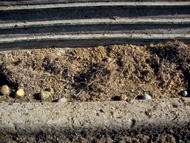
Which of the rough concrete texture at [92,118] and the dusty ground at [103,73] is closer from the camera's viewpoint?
the rough concrete texture at [92,118]

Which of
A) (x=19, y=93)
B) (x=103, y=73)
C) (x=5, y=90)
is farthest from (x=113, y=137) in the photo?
(x=5, y=90)

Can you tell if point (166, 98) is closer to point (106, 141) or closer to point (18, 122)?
point (106, 141)

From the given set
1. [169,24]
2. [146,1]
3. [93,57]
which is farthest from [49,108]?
[169,24]

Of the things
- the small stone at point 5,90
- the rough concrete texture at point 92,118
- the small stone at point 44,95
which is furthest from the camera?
the small stone at point 5,90

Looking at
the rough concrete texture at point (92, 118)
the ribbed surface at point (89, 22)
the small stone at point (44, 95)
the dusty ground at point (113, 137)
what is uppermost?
the ribbed surface at point (89, 22)

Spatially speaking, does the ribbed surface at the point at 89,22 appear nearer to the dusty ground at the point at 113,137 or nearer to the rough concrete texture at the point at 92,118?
the rough concrete texture at the point at 92,118

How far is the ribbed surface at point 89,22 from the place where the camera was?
257 cm

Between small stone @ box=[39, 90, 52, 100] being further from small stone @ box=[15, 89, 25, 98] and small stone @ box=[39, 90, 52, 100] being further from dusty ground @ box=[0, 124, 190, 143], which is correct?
dusty ground @ box=[0, 124, 190, 143]

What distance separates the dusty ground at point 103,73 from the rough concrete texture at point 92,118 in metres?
0.30

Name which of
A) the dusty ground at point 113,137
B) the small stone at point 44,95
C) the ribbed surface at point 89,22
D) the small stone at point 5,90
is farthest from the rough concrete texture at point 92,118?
the ribbed surface at point 89,22

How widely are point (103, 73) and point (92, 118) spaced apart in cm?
81

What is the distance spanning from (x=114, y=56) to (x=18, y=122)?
75.4 inches

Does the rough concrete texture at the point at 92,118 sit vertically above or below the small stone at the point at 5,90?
below

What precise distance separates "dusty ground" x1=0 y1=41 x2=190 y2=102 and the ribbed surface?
222mm
